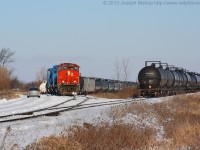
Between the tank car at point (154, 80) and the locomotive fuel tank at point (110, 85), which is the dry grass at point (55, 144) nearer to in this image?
the tank car at point (154, 80)

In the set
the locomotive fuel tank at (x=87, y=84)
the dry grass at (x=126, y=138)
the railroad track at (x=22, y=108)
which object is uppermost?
the locomotive fuel tank at (x=87, y=84)

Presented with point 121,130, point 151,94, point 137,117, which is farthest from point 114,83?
point 121,130

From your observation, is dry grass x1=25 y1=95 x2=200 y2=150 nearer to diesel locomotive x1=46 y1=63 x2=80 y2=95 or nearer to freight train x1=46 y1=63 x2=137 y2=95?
freight train x1=46 y1=63 x2=137 y2=95

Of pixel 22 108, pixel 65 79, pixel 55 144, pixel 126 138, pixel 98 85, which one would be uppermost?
pixel 65 79

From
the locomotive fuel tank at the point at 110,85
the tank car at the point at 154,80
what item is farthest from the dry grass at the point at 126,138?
the locomotive fuel tank at the point at 110,85

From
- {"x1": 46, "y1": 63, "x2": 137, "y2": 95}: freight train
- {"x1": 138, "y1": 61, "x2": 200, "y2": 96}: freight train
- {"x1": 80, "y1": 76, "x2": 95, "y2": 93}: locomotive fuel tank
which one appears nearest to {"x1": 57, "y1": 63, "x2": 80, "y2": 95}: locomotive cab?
{"x1": 46, "y1": 63, "x2": 137, "y2": 95}: freight train

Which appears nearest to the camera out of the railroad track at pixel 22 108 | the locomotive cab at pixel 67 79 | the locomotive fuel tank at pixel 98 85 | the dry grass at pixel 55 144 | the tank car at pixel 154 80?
the dry grass at pixel 55 144

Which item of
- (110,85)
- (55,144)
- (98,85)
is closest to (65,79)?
(98,85)

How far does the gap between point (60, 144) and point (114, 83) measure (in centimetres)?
6277

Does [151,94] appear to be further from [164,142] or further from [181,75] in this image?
[164,142]

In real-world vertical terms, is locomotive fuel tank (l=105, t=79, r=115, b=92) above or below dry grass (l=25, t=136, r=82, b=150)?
above

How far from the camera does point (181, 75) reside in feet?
169

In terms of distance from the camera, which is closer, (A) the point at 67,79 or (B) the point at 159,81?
(B) the point at 159,81

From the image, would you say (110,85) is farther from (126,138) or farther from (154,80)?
(126,138)
